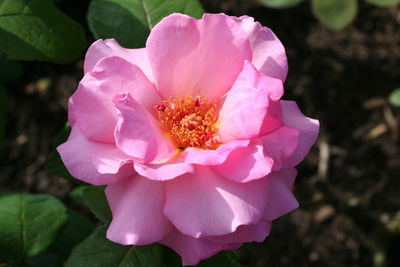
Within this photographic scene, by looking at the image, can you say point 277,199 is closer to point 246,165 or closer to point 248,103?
point 246,165

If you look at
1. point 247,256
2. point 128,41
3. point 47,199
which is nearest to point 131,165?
point 128,41

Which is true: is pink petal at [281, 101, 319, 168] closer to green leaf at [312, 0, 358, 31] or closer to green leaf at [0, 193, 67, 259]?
green leaf at [0, 193, 67, 259]

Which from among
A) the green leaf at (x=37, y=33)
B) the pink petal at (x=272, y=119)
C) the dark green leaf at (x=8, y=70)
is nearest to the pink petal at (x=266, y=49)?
the pink petal at (x=272, y=119)

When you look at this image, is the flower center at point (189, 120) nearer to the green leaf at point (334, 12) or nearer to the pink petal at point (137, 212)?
the pink petal at point (137, 212)

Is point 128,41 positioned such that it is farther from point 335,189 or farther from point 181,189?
point 335,189

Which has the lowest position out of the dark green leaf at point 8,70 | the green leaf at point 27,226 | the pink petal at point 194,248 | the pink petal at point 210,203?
the dark green leaf at point 8,70

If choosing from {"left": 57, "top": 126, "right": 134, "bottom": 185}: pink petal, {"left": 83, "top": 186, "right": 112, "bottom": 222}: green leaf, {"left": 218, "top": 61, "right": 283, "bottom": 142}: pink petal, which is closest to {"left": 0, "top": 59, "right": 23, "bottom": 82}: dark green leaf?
{"left": 83, "top": 186, "right": 112, "bottom": 222}: green leaf
